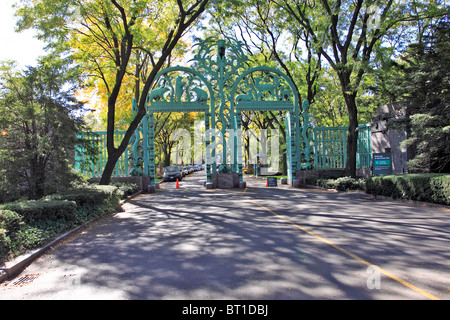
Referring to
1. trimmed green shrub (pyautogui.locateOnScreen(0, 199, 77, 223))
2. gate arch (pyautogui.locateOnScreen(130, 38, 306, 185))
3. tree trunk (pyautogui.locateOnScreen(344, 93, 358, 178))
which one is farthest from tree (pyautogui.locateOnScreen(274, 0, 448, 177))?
trimmed green shrub (pyautogui.locateOnScreen(0, 199, 77, 223))

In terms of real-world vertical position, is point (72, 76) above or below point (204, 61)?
below

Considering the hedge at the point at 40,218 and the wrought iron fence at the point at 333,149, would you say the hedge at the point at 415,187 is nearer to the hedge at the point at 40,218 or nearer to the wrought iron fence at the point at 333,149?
the wrought iron fence at the point at 333,149

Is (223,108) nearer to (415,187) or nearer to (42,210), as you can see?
(415,187)

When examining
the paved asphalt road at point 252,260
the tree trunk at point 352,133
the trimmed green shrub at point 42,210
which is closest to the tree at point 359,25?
the tree trunk at point 352,133

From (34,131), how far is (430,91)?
1625cm

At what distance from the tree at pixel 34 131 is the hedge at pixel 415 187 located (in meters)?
13.0

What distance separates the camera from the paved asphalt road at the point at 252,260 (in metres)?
4.52

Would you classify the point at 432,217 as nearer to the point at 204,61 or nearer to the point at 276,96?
the point at 276,96

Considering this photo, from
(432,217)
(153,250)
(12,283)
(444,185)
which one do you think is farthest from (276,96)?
(12,283)

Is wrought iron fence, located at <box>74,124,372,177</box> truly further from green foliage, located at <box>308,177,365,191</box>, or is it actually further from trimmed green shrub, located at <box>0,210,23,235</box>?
trimmed green shrub, located at <box>0,210,23,235</box>

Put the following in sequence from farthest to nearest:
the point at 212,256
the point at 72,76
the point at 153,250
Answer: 1. the point at 72,76
2. the point at 153,250
3. the point at 212,256

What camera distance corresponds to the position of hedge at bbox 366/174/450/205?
12273 mm

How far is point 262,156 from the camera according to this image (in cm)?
4253
